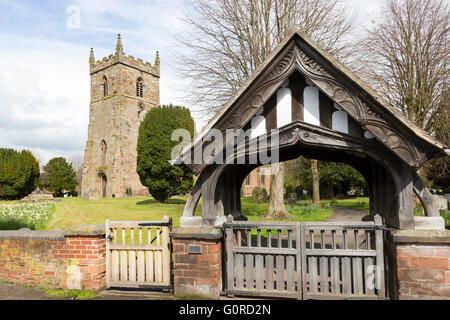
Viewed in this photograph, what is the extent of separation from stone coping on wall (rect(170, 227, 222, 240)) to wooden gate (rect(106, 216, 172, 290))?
0.39 m

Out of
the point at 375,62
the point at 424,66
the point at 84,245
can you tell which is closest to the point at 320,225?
the point at 84,245

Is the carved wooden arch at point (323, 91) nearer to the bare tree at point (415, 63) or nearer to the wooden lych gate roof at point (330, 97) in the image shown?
the wooden lych gate roof at point (330, 97)

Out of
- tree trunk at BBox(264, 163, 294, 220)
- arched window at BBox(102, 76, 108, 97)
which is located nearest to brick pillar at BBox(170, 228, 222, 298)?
tree trunk at BBox(264, 163, 294, 220)

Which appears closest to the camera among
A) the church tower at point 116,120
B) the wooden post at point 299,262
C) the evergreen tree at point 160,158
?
the wooden post at point 299,262

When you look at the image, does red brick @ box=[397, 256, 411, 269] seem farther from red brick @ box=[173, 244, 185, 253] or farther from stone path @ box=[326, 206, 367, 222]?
stone path @ box=[326, 206, 367, 222]

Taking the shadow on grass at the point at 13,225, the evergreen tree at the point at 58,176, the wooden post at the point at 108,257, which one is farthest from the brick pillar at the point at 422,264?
the evergreen tree at the point at 58,176

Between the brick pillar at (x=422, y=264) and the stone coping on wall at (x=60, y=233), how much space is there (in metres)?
4.98

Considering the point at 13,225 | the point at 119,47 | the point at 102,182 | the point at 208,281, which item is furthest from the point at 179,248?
the point at 119,47

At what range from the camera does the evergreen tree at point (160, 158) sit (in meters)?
28.5

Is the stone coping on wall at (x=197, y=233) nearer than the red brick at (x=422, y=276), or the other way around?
the red brick at (x=422, y=276)

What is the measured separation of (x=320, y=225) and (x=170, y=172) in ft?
79.6

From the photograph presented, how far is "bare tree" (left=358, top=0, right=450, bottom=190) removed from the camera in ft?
61.7

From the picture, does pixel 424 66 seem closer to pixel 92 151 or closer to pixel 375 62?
pixel 375 62

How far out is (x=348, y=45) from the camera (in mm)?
16281
